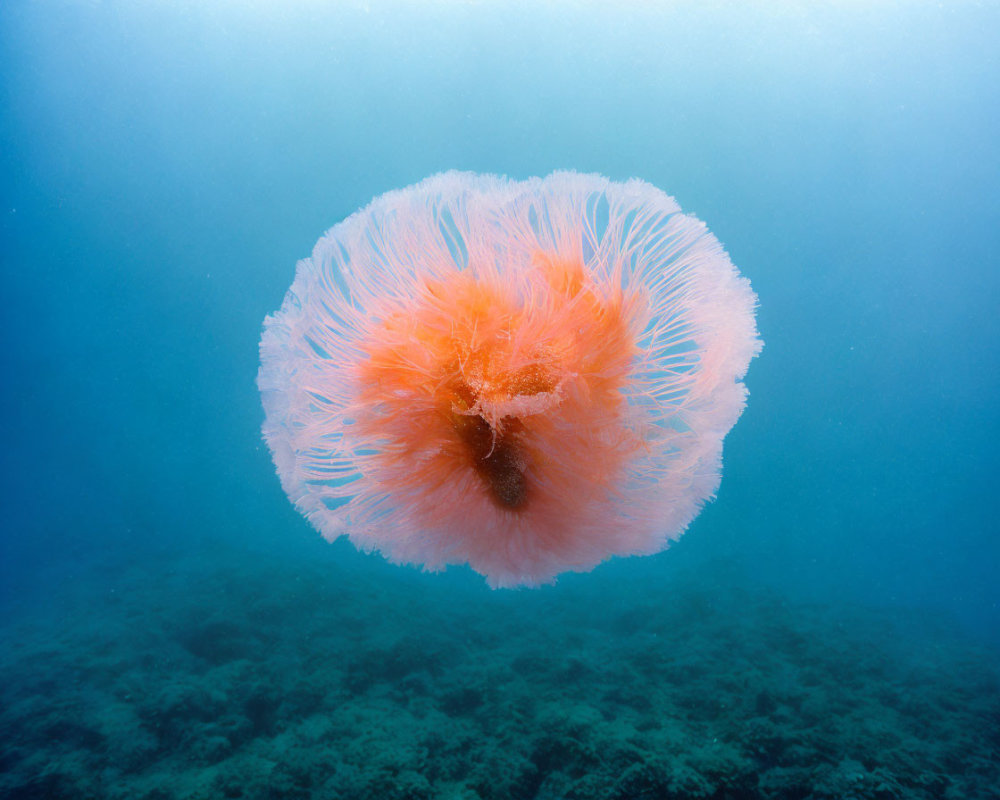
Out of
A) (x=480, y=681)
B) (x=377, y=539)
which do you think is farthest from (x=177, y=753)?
(x=377, y=539)

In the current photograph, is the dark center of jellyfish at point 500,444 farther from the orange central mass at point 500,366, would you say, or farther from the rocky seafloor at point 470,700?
the rocky seafloor at point 470,700

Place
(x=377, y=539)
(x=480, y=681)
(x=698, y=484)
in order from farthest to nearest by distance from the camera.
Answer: (x=480, y=681) → (x=377, y=539) → (x=698, y=484)

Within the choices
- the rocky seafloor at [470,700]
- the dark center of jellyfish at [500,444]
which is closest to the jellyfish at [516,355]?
the dark center of jellyfish at [500,444]

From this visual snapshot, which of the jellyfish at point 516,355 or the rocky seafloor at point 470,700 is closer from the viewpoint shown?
the jellyfish at point 516,355

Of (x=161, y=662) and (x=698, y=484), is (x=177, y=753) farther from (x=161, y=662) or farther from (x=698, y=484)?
(x=698, y=484)

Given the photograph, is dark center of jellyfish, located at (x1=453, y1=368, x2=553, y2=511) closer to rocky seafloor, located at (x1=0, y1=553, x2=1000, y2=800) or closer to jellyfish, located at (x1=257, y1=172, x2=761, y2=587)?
jellyfish, located at (x1=257, y1=172, x2=761, y2=587)

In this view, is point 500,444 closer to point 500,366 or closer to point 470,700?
point 500,366
